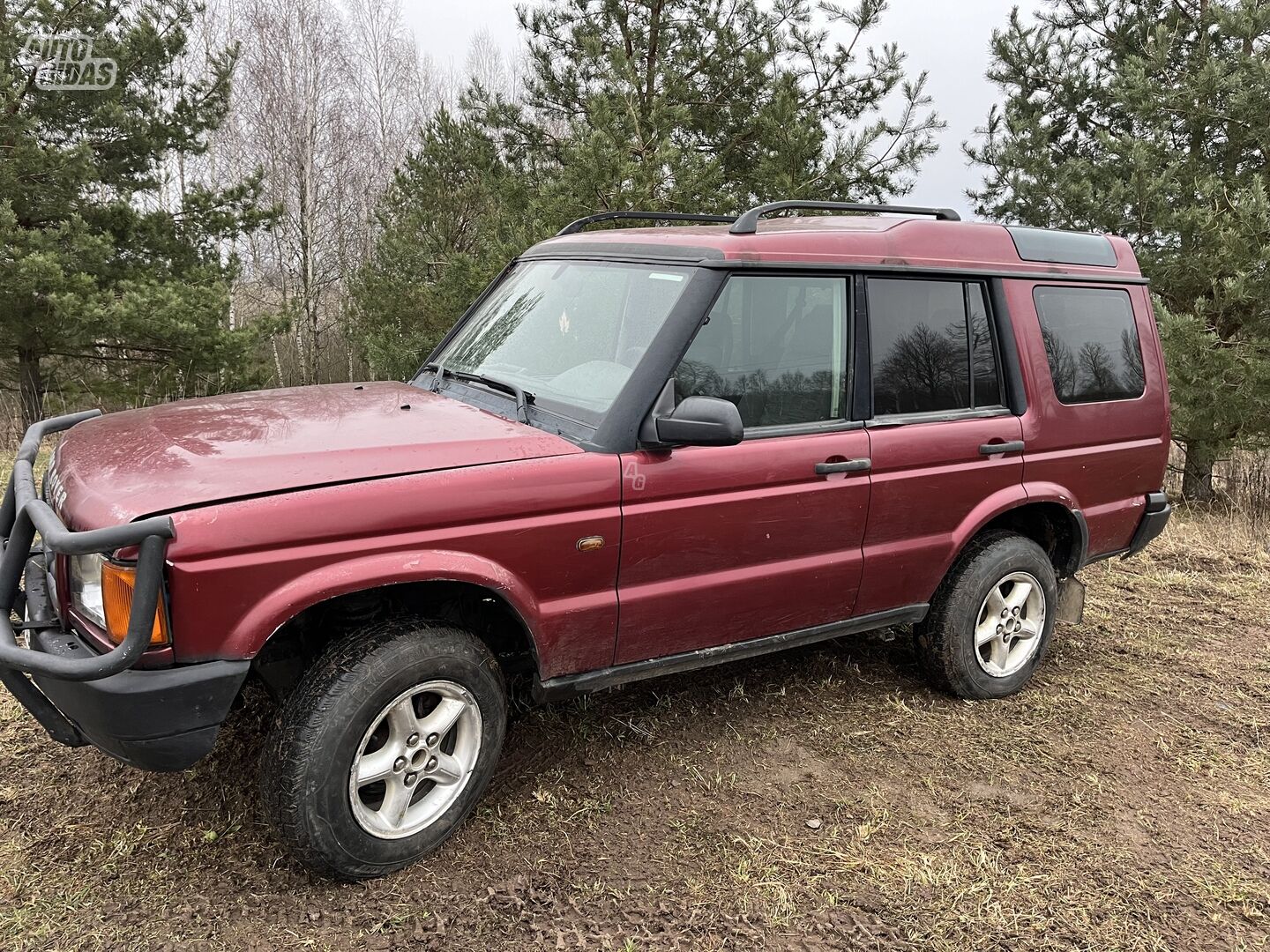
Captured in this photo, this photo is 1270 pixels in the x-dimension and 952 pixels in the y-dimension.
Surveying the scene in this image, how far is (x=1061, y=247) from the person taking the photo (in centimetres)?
413

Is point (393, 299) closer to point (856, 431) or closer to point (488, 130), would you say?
point (488, 130)

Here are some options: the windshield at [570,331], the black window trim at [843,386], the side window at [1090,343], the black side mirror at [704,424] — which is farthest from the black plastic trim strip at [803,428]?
the side window at [1090,343]

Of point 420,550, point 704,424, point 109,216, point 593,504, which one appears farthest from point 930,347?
point 109,216

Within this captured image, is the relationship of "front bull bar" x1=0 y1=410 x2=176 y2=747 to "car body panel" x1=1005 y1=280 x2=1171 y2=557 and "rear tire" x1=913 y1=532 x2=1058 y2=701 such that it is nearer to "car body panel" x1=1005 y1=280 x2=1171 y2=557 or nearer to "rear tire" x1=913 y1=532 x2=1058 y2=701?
"rear tire" x1=913 y1=532 x2=1058 y2=701

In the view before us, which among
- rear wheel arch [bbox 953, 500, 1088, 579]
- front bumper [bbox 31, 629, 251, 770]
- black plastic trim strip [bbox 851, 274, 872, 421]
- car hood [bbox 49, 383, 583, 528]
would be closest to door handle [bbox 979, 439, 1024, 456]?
rear wheel arch [bbox 953, 500, 1088, 579]

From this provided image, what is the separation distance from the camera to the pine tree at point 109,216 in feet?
33.3

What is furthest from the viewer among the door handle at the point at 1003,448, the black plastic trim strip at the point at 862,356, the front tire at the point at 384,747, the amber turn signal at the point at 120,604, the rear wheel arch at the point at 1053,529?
the rear wheel arch at the point at 1053,529

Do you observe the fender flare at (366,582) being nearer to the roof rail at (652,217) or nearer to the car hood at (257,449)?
the car hood at (257,449)

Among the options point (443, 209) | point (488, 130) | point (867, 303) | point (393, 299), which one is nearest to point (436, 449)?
point (867, 303)

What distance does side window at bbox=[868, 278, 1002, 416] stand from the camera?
11.6ft

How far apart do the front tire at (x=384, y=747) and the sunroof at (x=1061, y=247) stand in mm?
3029

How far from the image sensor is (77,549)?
2105mm

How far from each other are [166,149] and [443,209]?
12.5 ft

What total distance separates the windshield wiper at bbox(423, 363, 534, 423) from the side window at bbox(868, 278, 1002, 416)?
4.62 feet
